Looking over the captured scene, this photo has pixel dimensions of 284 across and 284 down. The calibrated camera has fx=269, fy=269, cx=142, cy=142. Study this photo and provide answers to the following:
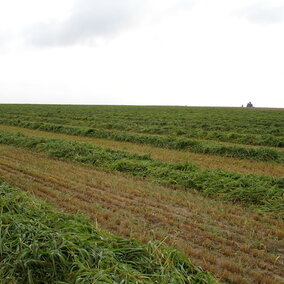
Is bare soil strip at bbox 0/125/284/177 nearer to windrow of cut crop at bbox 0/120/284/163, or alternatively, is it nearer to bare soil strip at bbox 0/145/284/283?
windrow of cut crop at bbox 0/120/284/163

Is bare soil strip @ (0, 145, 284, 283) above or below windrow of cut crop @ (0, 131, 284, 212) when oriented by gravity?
below

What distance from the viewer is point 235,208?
6.00m

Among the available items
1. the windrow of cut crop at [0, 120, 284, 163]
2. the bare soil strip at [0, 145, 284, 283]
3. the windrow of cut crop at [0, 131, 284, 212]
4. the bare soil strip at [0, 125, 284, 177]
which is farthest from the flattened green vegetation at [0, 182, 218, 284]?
the windrow of cut crop at [0, 120, 284, 163]

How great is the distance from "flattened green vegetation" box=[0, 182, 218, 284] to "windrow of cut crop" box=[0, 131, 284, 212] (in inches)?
137

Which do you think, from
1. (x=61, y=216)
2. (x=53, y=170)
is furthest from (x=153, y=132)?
(x=61, y=216)

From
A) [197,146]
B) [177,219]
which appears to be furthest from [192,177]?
[197,146]

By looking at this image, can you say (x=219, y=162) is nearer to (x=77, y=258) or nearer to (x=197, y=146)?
(x=197, y=146)

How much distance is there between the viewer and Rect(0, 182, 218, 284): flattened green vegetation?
2.92m

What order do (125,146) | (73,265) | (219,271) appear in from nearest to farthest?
(73,265)
(219,271)
(125,146)

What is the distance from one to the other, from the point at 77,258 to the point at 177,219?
268cm

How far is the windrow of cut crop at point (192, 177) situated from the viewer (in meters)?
6.50

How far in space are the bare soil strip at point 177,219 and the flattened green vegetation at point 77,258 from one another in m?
0.77

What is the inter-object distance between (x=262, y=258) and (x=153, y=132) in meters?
13.9

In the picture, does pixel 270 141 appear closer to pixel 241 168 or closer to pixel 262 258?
Answer: pixel 241 168
